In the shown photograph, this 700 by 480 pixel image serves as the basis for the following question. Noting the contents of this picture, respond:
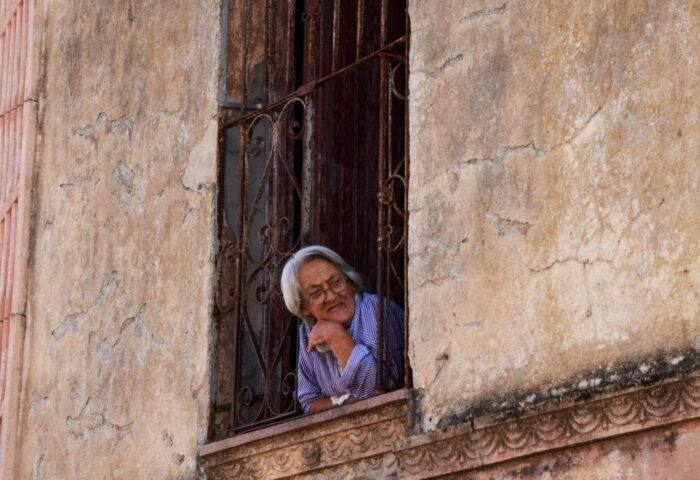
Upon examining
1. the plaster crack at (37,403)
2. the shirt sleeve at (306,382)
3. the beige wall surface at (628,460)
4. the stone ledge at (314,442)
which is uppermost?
the plaster crack at (37,403)

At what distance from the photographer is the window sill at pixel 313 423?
7.09 meters

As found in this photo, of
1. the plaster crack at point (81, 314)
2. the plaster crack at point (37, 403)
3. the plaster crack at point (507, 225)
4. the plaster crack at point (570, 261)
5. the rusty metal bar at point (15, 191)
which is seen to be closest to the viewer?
the plaster crack at point (570, 261)

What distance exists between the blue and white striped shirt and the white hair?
0.28 ft

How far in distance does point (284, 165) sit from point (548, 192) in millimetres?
1775

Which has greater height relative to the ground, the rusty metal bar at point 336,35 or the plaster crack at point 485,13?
the rusty metal bar at point 336,35

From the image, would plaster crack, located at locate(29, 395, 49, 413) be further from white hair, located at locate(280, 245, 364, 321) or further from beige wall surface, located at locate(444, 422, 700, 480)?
beige wall surface, located at locate(444, 422, 700, 480)

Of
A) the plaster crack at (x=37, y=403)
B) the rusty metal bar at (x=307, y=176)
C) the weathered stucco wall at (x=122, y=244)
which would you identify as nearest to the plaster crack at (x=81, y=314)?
the weathered stucco wall at (x=122, y=244)

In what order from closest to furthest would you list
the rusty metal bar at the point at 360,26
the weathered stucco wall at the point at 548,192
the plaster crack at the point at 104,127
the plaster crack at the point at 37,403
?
the weathered stucco wall at the point at 548,192
the rusty metal bar at the point at 360,26
the plaster crack at the point at 104,127
the plaster crack at the point at 37,403

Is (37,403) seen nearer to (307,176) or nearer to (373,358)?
(307,176)

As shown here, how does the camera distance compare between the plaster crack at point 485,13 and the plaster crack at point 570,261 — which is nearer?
the plaster crack at point 570,261

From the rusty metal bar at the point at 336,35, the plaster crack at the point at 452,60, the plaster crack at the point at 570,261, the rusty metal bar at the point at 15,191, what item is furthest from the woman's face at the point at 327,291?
the rusty metal bar at the point at 15,191

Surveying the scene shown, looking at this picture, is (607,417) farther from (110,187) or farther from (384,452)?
(110,187)

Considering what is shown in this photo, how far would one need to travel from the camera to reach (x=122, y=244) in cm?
895

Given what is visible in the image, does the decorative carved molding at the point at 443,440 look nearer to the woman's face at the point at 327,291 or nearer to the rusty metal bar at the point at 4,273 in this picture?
the woman's face at the point at 327,291
